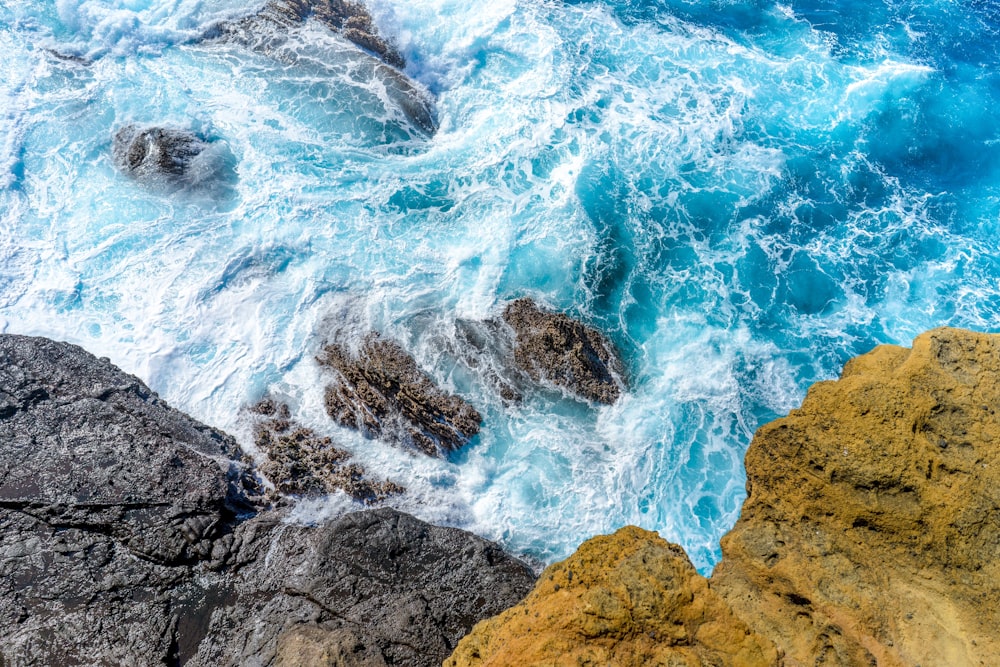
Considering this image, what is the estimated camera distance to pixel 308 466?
44.4 feet

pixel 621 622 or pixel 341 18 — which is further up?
pixel 341 18

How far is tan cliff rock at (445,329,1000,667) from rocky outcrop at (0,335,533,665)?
2935 millimetres

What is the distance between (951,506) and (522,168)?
14.7 m

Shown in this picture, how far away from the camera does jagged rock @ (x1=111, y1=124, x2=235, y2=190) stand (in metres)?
18.2

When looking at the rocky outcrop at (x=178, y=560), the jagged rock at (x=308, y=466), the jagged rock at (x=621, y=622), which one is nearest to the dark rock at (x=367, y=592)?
the rocky outcrop at (x=178, y=560)

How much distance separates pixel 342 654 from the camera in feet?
29.8

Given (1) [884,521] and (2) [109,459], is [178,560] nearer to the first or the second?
(2) [109,459]

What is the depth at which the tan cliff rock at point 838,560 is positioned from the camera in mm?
7699

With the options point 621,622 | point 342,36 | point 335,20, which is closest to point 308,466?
point 621,622

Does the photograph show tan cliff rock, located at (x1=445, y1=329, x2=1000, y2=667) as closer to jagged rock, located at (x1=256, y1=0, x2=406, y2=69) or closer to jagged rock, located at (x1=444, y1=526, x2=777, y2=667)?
jagged rock, located at (x1=444, y1=526, x2=777, y2=667)

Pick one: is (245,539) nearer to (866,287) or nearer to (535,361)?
(535,361)

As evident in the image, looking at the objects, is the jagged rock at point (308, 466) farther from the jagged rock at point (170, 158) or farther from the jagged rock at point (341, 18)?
the jagged rock at point (341, 18)

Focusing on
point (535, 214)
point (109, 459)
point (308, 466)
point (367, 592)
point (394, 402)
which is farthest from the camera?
point (535, 214)

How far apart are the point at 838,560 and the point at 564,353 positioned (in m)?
8.02
